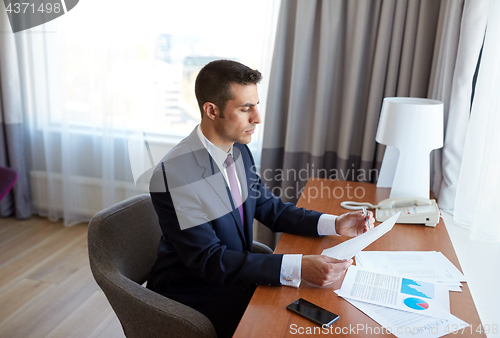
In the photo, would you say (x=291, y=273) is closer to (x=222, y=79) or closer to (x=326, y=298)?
(x=326, y=298)

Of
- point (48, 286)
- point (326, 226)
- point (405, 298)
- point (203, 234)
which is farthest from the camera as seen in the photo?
point (48, 286)

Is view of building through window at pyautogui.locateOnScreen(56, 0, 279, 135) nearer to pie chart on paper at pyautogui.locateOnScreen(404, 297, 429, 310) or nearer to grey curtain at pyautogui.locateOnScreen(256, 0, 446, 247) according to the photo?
grey curtain at pyautogui.locateOnScreen(256, 0, 446, 247)

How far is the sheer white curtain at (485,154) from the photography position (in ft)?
4.75

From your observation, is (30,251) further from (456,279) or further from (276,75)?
(456,279)

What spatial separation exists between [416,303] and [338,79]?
5.83ft

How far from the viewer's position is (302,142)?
8.96 feet

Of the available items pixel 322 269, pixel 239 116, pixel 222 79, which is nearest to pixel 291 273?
pixel 322 269

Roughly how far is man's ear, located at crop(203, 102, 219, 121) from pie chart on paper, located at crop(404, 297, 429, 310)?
0.86m

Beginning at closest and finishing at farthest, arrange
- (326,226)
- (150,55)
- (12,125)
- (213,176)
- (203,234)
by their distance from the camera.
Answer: (203,234), (213,176), (326,226), (150,55), (12,125)

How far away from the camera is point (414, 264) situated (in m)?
1.34

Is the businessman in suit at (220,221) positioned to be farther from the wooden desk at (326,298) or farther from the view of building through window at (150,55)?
the view of building through window at (150,55)

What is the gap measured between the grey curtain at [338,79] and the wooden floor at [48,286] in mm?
1372

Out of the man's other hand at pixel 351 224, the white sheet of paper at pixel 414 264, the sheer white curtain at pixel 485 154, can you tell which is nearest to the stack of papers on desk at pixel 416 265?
the white sheet of paper at pixel 414 264

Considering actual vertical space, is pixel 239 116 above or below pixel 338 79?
below
